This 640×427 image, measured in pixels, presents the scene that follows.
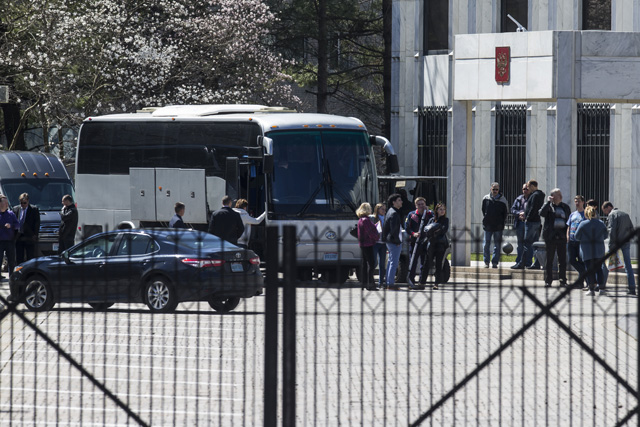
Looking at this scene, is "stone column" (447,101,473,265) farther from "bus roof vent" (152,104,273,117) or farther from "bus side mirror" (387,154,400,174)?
"bus roof vent" (152,104,273,117)

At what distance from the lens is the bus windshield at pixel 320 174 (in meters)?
23.0

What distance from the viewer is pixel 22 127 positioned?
38.3 m

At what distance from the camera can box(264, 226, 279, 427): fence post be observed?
6.15 metres

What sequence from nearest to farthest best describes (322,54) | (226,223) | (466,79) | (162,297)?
(162,297)
(226,223)
(466,79)
(322,54)

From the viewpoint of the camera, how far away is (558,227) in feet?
66.3

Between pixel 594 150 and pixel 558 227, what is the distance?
12.4 meters

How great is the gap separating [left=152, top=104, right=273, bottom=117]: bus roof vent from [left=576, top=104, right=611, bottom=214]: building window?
10.6 m

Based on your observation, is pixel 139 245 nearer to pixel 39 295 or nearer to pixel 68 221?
pixel 39 295

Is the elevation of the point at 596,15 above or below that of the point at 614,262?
above

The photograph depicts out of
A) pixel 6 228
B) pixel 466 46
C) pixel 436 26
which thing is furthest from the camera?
pixel 436 26

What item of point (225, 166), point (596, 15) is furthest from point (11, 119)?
point (596, 15)

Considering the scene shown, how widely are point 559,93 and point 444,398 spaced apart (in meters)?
18.0

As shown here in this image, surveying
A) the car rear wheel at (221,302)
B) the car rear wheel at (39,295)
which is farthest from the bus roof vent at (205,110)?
the car rear wheel at (39,295)

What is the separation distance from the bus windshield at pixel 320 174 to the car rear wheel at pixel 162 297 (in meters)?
15.1
